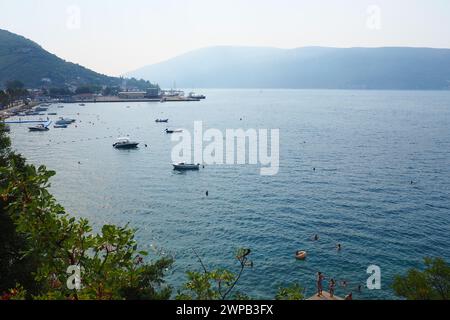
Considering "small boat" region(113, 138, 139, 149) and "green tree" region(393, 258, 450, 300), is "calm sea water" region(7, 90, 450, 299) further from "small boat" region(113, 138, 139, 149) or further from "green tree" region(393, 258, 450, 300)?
"green tree" region(393, 258, 450, 300)

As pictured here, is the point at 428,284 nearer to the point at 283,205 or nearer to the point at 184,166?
the point at 283,205

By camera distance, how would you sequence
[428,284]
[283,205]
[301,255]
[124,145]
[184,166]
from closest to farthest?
[428,284] → [301,255] → [283,205] → [184,166] → [124,145]

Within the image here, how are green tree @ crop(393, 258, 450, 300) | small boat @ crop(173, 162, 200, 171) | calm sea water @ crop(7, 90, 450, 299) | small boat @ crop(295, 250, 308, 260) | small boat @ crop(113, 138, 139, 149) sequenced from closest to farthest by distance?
green tree @ crop(393, 258, 450, 300)
calm sea water @ crop(7, 90, 450, 299)
small boat @ crop(295, 250, 308, 260)
small boat @ crop(173, 162, 200, 171)
small boat @ crop(113, 138, 139, 149)

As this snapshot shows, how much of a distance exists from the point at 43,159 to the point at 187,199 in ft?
181

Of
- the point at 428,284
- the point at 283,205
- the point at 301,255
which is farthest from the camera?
the point at 283,205

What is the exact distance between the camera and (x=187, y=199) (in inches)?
2677

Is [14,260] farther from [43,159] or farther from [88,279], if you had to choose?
[43,159]

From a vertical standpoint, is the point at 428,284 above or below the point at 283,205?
above

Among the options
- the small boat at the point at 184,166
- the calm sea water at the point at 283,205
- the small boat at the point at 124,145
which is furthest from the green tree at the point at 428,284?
the small boat at the point at 124,145

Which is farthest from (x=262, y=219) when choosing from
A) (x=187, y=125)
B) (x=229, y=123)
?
(x=229, y=123)

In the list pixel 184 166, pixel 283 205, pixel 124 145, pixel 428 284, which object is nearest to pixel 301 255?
pixel 283 205

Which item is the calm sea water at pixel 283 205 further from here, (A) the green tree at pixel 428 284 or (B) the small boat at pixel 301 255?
(A) the green tree at pixel 428 284

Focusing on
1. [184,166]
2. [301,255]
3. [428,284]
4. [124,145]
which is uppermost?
[124,145]

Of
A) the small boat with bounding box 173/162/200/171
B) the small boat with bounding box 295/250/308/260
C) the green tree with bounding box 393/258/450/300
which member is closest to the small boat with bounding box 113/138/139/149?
the small boat with bounding box 173/162/200/171
